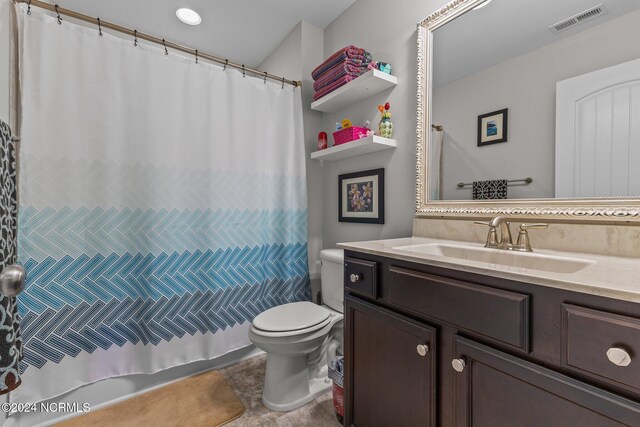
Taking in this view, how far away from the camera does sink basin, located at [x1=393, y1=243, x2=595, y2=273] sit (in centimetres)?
87

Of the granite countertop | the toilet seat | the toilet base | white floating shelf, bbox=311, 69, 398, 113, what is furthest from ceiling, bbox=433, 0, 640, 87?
the toilet base

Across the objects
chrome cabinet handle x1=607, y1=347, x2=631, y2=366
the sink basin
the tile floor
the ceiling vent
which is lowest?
the tile floor

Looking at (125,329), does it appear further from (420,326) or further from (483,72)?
(483,72)

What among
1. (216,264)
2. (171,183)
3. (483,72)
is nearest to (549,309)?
(483,72)

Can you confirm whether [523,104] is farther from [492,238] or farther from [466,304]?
[466,304]

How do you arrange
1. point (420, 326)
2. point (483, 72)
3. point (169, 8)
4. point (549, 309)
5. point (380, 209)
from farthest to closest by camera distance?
point (169, 8), point (380, 209), point (483, 72), point (420, 326), point (549, 309)

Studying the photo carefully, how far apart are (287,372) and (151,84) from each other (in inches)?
68.1

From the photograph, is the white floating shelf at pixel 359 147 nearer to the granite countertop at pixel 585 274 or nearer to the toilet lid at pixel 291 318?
the granite countertop at pixel 585 274

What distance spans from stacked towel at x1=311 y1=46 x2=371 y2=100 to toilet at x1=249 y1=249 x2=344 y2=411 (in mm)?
1071

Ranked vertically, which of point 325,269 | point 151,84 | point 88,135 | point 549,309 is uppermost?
point 151,84

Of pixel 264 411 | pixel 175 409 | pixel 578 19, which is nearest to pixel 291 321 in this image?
pixel 264 411

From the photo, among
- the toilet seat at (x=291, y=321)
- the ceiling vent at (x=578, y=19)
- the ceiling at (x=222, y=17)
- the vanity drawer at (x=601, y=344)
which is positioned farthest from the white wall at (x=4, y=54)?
the ceiling vent at (x=578, y=19)

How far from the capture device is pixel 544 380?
2.05 ft

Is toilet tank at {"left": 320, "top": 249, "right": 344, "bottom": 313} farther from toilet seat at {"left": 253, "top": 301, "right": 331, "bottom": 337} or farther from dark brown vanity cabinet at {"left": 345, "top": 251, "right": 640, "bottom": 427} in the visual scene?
dark brown vanity cabinet at {"left": 345, "top": 251, "right": 640, "bottom": 427}
